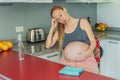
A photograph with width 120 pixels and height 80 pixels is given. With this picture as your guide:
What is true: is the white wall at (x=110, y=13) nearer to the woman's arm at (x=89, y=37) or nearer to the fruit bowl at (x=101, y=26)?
the fruit bowl at (x=101, y=26)

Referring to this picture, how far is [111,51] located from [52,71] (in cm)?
178

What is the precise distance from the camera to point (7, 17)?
2.70 m

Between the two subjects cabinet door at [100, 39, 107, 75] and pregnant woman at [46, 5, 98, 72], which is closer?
pregnant woman at [46, 5, 98, 72]

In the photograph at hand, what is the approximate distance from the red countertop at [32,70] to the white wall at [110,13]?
7.57 ft

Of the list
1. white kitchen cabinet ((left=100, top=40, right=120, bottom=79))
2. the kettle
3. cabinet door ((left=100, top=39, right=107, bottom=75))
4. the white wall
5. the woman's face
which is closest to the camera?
the woman's face

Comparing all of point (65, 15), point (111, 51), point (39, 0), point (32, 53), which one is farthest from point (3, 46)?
point (111, 51)

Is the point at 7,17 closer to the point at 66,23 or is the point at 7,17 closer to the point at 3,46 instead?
the point at 3,46

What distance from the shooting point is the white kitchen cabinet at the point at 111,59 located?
3.04 metres

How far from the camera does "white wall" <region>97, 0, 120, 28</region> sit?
3.77m

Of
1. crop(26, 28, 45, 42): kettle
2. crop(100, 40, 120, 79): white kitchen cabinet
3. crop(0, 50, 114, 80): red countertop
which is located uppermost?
crop(26, 28, 45, 42): kettle

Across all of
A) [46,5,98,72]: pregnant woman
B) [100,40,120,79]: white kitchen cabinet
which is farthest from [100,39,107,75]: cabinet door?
[46,5,98,72]: pregnant woman

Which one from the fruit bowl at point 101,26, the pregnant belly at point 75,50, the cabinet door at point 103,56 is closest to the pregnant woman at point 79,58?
the pregnant belly at point 75,50

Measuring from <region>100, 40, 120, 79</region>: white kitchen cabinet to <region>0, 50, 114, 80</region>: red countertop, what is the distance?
4.95 ft

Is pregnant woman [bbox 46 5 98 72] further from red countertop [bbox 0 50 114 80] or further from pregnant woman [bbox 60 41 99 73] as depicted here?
red countertop [bbox 0 50 114 80]
